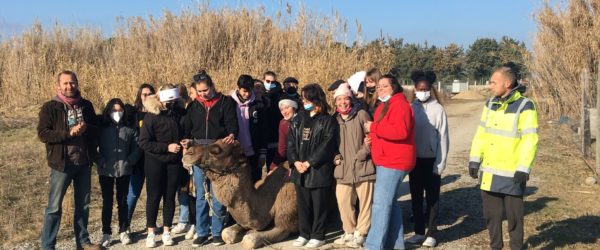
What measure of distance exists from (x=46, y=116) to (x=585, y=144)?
10916 millimetres

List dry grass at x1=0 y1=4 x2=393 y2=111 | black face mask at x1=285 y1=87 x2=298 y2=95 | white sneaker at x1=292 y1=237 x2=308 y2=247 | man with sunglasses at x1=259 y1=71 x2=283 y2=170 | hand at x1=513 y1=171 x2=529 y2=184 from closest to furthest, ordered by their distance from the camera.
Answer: hand at x1=513 y1=171 x2=529 y2=184
white sneaker at x1=292 y1=237 x2=308 y2=247
man with sunglasses at x1=259 y1=71 x2=283 y2=170
black face mask at x1=285 y1=87 x2=298 y2=95
dry grass at x1=0 y1=4 x2=393 y2=111

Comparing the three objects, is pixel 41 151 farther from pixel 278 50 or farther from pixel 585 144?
pixel 585 144

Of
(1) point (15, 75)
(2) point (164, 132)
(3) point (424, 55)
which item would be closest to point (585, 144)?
(2) point (164, 132)

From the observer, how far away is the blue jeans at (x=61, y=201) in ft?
18.4

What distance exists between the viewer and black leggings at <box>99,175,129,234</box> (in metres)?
6.25

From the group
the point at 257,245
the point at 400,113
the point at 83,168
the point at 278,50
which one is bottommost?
the point at 257,245

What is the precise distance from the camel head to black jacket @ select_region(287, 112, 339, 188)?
61 centimetres

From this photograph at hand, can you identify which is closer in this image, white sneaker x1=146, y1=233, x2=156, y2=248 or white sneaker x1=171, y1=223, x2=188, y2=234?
white sneaker x1=146, y1=233, x2=156, y2=248

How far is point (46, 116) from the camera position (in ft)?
18.0

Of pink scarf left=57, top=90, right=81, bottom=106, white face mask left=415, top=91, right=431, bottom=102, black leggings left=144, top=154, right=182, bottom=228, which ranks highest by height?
pink scarf left=57, top=90, right=81, bottom=106

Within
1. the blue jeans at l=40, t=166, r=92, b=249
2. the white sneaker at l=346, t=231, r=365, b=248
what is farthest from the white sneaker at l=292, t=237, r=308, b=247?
the blue jeans at l=40, t=166, r=92, b=249

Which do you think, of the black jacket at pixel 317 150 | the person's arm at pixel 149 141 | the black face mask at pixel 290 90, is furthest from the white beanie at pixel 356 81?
the person's arm at pixel 149 141

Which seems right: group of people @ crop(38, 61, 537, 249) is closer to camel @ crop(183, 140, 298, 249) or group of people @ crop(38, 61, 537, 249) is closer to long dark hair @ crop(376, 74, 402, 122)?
long dark hair @ crop(376, 74, 402, 122)

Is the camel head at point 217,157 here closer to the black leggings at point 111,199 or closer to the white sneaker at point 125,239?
the black leggings at point 111,199
